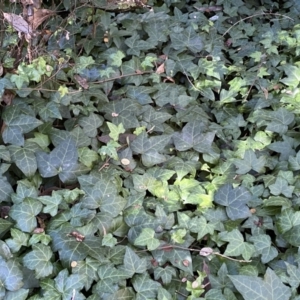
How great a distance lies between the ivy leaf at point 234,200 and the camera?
4.59 ft

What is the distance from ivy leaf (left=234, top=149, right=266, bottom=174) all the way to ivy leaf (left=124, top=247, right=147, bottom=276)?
1.83 ft

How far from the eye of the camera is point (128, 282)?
4.12 ft

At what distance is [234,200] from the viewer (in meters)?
1.42

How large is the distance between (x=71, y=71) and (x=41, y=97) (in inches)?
9.3

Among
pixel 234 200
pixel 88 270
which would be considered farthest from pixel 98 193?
pixel 234 200

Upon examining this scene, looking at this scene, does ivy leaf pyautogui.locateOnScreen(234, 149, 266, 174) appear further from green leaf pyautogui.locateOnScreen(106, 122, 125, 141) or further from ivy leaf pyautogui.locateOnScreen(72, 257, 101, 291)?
ivy leaf pyautogui.locateOnScreen(72, 257, 101, 291)

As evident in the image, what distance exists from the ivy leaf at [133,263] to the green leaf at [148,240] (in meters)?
0.05

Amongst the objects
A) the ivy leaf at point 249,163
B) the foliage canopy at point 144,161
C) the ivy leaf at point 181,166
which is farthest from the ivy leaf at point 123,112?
the ivy leaf at point 249,163

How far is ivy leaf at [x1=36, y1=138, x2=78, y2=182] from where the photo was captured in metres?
1.43

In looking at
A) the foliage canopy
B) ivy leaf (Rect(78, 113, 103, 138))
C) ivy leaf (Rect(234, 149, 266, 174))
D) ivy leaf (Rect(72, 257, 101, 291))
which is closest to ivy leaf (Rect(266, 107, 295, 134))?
the foliage canopy

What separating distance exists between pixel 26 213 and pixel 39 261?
171mm

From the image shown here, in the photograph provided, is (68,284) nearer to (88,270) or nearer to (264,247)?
(88,270)

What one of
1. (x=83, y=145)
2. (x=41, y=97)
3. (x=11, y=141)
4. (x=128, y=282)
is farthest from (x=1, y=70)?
(x=128, y=282)

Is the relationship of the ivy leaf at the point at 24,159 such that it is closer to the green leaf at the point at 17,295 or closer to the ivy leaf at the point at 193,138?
the green leaf at the point at 17,295
